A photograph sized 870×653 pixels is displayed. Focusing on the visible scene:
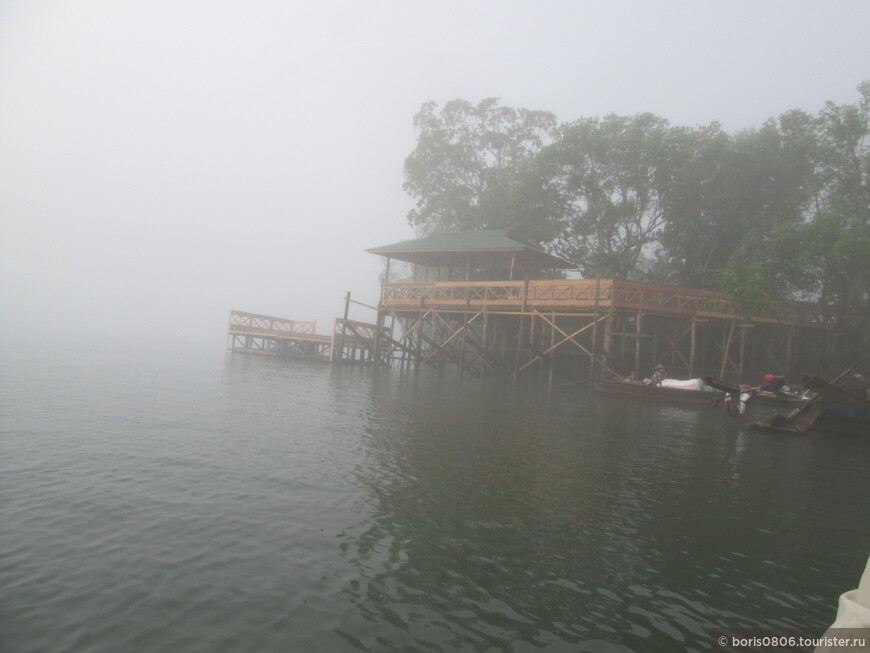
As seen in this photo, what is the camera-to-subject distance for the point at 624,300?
2583 cm

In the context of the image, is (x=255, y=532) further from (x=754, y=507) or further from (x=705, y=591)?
(x=754, y=507)

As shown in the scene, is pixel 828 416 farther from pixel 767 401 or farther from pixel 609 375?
pixel 609 375

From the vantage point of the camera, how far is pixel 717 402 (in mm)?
20219

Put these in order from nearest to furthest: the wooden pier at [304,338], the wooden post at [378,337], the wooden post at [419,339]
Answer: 1. the wooden post at [419,339]
2. the wooden post at [378,337]
3. the wooden pier at [304,338]

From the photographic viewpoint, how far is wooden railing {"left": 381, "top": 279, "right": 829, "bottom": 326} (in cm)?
2578

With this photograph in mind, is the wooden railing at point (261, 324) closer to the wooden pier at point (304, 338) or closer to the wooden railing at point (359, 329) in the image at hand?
the wooden pier at point (304, 338)

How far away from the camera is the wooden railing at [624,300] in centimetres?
2578

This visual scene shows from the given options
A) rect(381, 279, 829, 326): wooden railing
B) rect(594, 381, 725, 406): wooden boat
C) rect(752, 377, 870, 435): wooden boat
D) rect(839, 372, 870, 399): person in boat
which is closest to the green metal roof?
rect(381, 279, 829, 326): wooden railing

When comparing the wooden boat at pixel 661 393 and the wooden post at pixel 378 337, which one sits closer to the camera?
the wooden boat at pixel 661 393

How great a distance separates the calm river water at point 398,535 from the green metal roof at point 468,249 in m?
18.0

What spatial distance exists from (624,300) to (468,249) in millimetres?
9546

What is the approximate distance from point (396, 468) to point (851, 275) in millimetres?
24383

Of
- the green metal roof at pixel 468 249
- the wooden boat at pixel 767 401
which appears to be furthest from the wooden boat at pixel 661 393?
the green metal roof at pixel 468 249

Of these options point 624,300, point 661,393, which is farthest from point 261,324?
point 661,393
